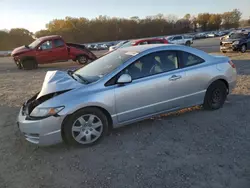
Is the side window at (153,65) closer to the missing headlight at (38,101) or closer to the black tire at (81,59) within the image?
the missing headlight at (38,101)

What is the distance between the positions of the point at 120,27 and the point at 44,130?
80.6 m

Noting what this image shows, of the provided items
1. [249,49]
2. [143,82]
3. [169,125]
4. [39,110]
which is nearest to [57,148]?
[39,110]

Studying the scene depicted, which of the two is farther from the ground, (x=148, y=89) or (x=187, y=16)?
(x=187, y=16)

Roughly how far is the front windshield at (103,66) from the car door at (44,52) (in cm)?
976

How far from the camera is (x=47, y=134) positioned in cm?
334

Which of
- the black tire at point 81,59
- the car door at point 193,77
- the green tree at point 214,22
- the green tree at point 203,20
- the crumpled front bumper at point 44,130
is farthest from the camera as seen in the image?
the green tree at point 214,22

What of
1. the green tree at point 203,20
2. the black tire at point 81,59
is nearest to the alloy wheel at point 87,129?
the black tire at point 81,59

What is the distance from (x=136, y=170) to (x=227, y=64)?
10.6 feet

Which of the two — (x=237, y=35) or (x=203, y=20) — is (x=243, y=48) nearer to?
(x=237, y=35)

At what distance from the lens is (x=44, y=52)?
13.3 meters

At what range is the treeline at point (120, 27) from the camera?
53.1 m

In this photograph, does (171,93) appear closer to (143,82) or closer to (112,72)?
(143,82)

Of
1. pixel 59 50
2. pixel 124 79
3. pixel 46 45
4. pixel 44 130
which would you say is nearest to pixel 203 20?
pixel 59 50

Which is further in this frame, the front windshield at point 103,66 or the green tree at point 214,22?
the green tree at point 214,22
